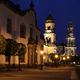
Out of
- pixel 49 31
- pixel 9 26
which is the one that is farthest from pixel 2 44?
pixel 49 31

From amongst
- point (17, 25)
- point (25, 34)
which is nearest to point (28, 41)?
point (25, 34)

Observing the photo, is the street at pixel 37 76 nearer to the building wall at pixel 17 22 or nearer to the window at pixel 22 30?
the building wall at pixel 17 22

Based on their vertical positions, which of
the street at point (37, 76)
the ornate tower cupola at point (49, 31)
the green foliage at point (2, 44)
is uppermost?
the ornate tower cupola at point (49, 31)

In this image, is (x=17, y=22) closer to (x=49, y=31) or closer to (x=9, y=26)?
(x=9, y=26)

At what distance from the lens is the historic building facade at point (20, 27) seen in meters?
75.1

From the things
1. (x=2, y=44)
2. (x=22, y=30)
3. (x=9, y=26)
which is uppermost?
(x=22, y=30)

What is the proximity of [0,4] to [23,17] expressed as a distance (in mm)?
18040

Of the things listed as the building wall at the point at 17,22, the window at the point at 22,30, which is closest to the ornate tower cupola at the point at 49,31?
the building wall at the point at 17,22

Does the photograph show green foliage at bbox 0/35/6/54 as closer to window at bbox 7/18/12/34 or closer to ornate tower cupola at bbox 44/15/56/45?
window at bbox 7/18/12/34

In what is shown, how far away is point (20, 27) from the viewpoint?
87875mm

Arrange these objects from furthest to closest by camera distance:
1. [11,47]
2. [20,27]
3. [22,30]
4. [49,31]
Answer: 1. [49,31]
2. [22,30]
3. [20,27]
4. [11,47]

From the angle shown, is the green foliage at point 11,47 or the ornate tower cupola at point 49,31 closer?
the green foliage at point 11,47

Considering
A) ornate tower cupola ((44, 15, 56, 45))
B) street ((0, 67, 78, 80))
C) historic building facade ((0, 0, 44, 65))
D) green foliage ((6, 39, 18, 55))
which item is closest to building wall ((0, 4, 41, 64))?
historic building facade ((0, 0, 44, 65))

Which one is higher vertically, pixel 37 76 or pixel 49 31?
pixel 49 31
